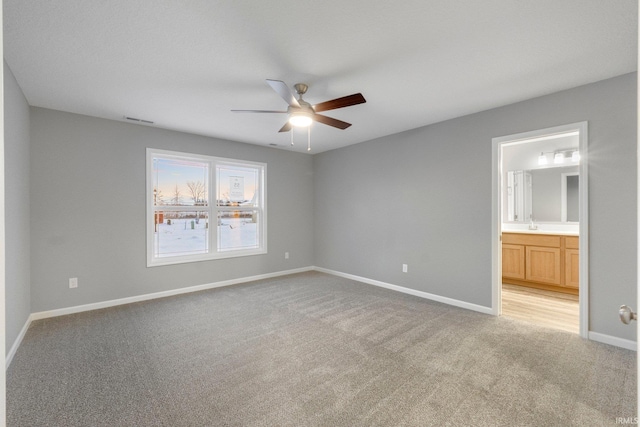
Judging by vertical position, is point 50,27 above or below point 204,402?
above

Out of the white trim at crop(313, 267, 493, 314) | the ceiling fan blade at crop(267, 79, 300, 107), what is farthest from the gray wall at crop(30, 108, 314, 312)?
the ceiling fan blade at crop(267, 79, 300, 107)

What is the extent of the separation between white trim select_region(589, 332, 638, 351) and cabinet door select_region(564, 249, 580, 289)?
157 centimetres

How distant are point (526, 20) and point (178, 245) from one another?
15.8ft

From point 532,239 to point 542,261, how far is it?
0.35 meters

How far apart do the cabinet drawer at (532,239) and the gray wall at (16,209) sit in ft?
20.4

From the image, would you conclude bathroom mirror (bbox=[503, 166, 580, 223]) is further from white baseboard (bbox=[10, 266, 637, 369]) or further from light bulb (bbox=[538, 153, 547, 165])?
white baseboard (bbox=[10, 266, 637, 369])

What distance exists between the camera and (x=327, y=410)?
6.17 ft

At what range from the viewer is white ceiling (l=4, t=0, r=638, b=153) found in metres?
1.90

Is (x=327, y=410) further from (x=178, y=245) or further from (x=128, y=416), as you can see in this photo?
(x=178, y=245)

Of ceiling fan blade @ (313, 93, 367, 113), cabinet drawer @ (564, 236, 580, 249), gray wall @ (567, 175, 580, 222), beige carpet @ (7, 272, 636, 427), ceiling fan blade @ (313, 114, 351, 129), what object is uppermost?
ceiling fan blade @ (313, 93, 367, 113)

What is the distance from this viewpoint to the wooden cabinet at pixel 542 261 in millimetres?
4227

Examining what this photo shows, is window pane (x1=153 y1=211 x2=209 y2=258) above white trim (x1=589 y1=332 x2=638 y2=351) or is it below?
above

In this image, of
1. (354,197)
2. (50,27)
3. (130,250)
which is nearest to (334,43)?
(50,27)

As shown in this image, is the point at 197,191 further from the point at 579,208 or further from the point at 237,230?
the point at 579,208
